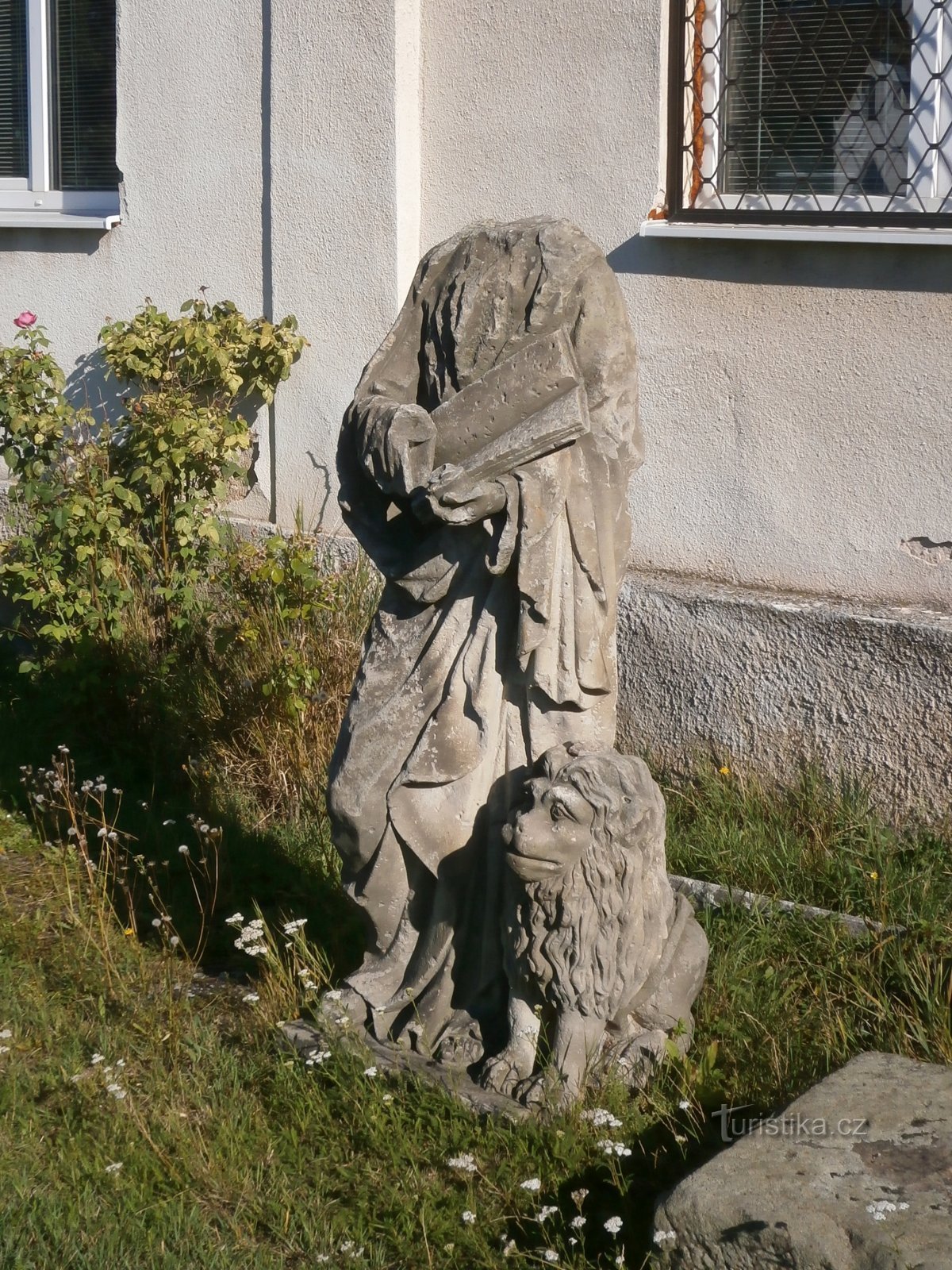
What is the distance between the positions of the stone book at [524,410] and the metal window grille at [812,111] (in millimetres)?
2273

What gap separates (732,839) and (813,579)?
1051 mm

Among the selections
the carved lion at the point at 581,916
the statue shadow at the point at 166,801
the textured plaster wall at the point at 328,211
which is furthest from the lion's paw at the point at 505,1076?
the textured plaster wall at the point at 328,211

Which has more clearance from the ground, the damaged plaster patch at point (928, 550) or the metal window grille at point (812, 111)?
the metal window grille at point (812, 111)

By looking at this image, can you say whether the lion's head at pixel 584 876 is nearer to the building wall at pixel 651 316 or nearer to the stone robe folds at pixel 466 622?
the stone robe folds at pixel 466 622

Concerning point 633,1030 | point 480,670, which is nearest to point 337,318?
point 480,670

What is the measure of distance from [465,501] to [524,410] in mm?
232

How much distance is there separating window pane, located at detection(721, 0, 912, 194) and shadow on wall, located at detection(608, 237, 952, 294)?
0.30m

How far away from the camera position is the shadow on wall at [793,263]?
4.96m

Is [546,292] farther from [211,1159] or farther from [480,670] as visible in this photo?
[211,1159]

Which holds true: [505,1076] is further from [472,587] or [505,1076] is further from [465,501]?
[465,501]

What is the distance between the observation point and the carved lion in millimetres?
3287

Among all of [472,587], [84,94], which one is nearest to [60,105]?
[84,94]

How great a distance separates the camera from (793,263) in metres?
5.25

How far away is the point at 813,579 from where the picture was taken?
5344 millimetres
